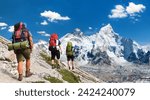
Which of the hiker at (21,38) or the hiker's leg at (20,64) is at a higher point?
the hiker at (21,38)

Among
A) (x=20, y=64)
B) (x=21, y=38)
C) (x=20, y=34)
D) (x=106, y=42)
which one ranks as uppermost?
(x=106, y=42)

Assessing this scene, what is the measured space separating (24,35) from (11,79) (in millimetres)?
1377

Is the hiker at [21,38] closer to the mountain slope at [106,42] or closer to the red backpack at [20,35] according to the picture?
the red backpack at [20,35]

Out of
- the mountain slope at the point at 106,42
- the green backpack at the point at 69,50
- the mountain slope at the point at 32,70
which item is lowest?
the mountain slope at the point at 32,70

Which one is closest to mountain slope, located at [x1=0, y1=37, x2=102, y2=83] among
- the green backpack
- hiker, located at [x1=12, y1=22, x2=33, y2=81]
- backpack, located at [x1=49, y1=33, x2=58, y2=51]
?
hiker, located at [x1=12, y1=22, x2=33, y2=81]

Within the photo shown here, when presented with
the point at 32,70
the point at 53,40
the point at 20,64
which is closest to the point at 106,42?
the point at 32,70

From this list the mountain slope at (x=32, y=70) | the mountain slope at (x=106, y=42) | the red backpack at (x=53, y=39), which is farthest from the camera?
the red backpack at (x=53, y=39)

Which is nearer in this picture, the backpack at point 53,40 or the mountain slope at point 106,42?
the mountain slope at point 106,42

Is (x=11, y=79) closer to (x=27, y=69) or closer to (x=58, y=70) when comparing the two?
(x=27, y=69)

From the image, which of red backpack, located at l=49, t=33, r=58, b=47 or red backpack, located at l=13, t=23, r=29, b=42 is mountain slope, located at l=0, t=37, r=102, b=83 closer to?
red backpack, located at l=49, t=33, r=58, b=47

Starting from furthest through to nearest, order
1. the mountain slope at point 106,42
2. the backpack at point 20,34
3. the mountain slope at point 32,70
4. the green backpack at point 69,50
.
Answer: the green backpack at point 69,50, the mountain slope at point 106,42, the mountain slope at point 32,70, the backpack at point 20,34

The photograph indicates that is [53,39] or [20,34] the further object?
[53,39]

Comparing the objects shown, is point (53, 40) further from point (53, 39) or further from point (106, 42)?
point (106, 42)

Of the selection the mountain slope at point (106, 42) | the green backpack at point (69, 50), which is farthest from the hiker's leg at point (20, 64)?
the green backpack at point (69, 50)
